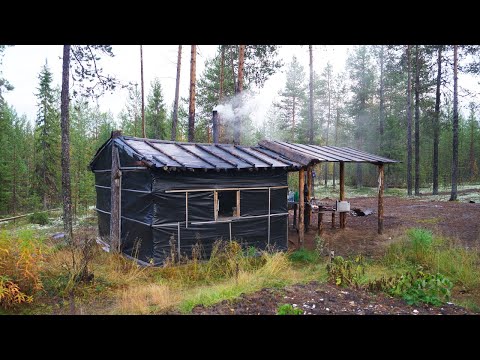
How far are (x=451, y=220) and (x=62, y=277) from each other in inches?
596

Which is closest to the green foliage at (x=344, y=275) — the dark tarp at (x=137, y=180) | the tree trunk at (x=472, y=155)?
the dark tarp at (x=137, y=180)

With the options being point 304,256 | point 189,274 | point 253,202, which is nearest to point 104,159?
point 253,202

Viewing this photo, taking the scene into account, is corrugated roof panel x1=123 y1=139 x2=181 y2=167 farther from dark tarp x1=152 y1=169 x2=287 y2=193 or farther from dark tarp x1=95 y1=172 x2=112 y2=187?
dark tarp x1=95 y1=172 x2=112 y2=187

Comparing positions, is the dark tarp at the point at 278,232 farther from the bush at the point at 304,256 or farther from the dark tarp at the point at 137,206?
the dark tarp at the point at 137,206

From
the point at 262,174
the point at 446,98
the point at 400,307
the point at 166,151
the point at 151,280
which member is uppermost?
the point at 446,98

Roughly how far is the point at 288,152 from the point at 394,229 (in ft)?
19.3

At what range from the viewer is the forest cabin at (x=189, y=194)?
9.01m

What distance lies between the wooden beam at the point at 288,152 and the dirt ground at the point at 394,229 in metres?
3.13

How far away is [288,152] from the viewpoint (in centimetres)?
1163

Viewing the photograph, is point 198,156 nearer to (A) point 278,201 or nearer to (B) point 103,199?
(A) point 278,201

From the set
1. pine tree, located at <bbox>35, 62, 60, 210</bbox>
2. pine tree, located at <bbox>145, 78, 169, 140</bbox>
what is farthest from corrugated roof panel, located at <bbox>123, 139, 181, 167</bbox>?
pine tree, located at <bbox>145, 78, 169, 140</bbox>

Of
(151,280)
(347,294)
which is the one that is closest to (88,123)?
(151,280)
